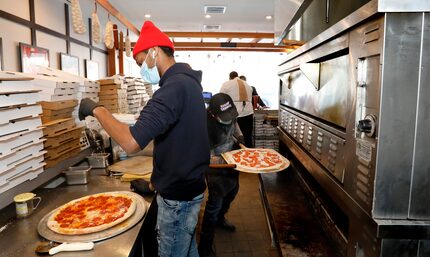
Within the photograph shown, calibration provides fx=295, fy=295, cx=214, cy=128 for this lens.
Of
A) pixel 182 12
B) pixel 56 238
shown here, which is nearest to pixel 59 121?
pixel 56 238

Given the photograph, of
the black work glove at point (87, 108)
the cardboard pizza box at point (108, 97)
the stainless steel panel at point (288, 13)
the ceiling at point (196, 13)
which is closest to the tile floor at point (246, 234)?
the black work glove at point (87, 108)

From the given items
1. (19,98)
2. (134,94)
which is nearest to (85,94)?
(19,98)

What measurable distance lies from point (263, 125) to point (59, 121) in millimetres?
→ 4749

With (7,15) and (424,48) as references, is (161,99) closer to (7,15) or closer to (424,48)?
(424,48)

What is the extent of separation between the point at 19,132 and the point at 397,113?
189 centimetres

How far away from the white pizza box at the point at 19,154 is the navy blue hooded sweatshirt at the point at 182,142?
788 millimetres

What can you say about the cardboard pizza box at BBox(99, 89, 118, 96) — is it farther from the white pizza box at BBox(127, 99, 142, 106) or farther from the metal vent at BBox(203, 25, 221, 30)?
the metal vent at BBox(203, 25, 221, 30)

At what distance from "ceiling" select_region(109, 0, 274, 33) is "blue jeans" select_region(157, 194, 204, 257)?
4986 millimetres

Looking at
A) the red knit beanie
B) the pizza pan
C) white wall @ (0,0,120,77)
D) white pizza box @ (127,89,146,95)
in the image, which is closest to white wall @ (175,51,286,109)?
white wall @ (0,0,120,77)

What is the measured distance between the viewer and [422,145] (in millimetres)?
1021

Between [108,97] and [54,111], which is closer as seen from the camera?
[54,111]

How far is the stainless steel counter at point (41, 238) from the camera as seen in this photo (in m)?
1.29

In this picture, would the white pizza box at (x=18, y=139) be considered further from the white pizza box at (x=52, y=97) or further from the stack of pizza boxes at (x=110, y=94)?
the stack of pizza boxes at (x=110, y=94)

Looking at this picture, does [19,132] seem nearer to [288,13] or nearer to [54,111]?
[54,111]
